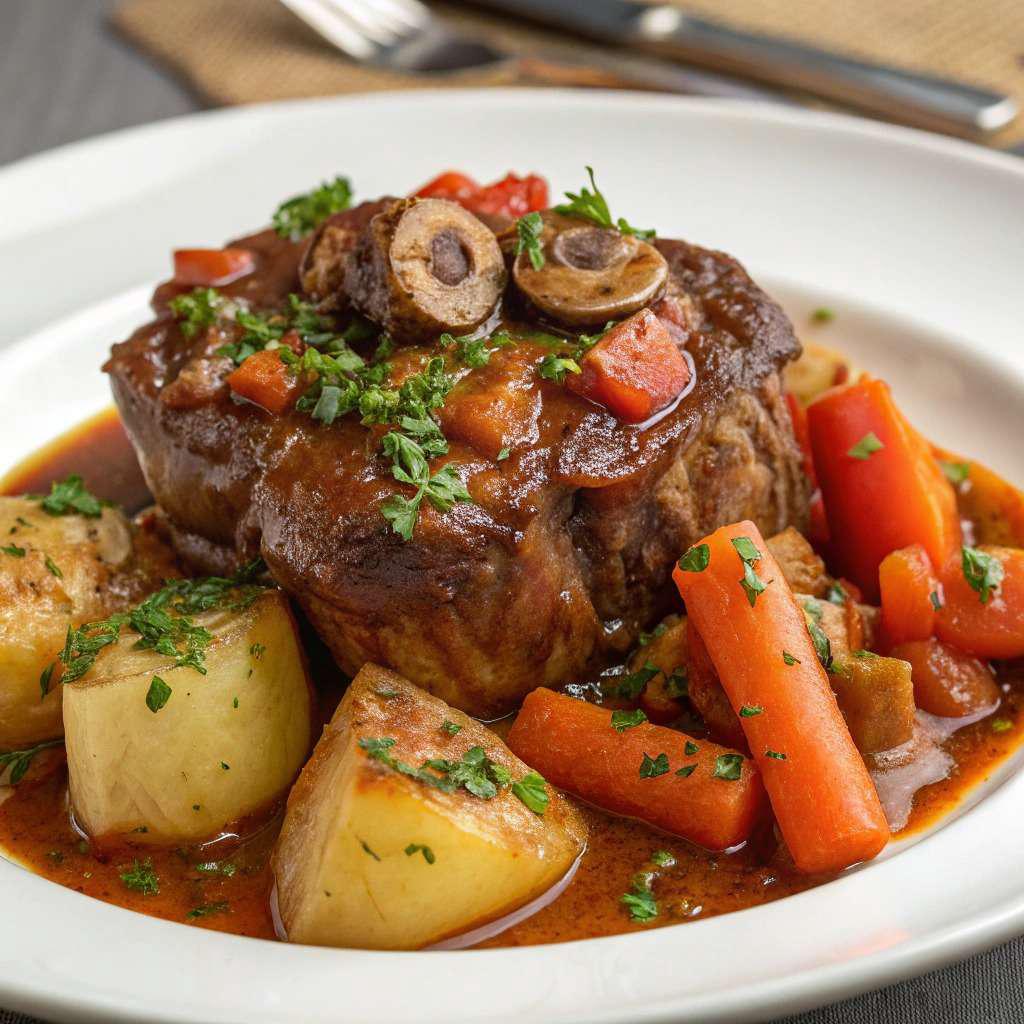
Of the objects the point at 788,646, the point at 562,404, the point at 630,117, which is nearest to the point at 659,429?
the point at 562,404

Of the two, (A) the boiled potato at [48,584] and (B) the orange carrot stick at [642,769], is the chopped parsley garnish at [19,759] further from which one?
(B) the orange carrot stick at [642,769]

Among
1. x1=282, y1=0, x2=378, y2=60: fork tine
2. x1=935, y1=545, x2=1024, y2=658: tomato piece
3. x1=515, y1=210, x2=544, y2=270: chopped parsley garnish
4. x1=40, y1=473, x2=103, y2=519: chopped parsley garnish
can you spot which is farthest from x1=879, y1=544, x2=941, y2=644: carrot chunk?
x1=282, y1=0, x2=378, y2=60: fork tine

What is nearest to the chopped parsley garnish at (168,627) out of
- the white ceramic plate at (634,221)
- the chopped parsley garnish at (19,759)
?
the chopped parsley garnish at (19,759)

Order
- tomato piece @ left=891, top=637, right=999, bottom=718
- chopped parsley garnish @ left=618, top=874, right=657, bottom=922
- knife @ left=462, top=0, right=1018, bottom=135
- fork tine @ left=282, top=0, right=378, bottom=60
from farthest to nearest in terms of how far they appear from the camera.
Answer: fork tine @ left=282, top=0, right=378, bottom=60
knife @ left=462, top=0, right=1018, bottom=135
tomato piece @ left=891, top=637, right=999, bottom=718
chopped parsley garnish @ left=618, top=874, right=657, bottom=922

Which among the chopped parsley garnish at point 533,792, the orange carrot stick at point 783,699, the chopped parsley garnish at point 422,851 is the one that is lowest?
the chopped parsley garnish at point 422,851

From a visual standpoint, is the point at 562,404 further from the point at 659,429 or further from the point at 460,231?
the point at 460,231

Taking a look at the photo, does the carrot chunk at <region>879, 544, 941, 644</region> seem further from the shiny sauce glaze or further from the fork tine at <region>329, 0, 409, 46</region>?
the fork tine at <region>329, 0, 409, 46</region>
